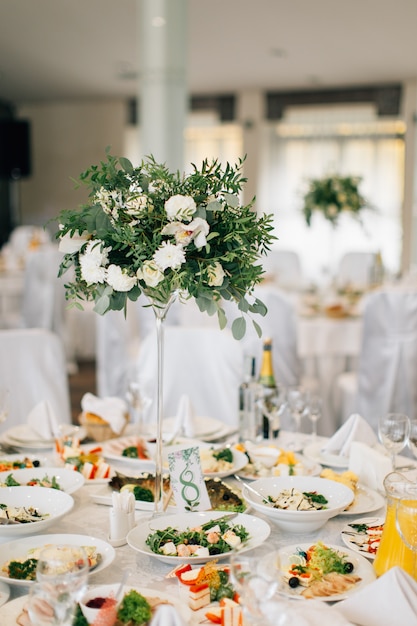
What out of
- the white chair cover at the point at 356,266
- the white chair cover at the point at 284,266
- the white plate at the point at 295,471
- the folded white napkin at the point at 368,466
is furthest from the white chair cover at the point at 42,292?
the folded white napkin at the point at 368,466

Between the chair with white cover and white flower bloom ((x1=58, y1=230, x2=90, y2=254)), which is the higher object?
white flower bloom ((x1=58, y1=230, x2=90, y2=254))

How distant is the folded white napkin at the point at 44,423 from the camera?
88.9 inches

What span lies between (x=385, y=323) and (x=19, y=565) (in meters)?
2.78

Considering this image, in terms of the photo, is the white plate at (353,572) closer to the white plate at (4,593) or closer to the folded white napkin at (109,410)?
the white plate at (4,593)

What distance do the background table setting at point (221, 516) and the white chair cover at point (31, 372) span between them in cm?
55

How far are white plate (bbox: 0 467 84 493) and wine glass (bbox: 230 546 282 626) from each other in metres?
0.80

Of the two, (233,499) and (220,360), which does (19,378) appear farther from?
(233,499)

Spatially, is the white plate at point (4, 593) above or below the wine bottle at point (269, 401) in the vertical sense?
below

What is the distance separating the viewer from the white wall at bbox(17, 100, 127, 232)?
1198 cm

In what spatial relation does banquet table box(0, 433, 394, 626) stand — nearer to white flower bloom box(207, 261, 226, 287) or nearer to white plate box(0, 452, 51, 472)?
white plate box(0, 452, 51, 472)

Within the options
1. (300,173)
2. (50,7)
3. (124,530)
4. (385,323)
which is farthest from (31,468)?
(300,173)

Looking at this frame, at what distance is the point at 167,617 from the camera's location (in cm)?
113

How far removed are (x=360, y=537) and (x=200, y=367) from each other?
1603 mm

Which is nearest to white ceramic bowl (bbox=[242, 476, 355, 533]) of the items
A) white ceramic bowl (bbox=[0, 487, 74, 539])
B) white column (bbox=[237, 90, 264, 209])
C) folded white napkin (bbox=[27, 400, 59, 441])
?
white ceramic bowl (bbox=[0, 487, 74, 539])
